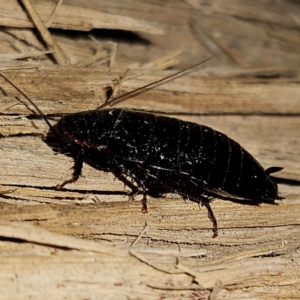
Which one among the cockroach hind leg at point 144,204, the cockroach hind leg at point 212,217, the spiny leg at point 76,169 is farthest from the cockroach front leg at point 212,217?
the spiny leg at point 76,169

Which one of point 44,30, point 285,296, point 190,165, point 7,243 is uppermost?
point 44,30

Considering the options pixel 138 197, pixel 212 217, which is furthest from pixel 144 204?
pixel 212 217

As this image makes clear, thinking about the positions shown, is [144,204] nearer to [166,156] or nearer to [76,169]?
[166,156]

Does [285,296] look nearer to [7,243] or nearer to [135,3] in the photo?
[7,243]

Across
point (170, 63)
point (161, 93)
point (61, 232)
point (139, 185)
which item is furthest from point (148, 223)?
point (170, 63)

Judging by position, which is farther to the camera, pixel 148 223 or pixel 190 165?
pixel 190 165

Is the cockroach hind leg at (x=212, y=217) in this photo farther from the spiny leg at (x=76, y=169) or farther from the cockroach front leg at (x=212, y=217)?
the spiny leg at (x=76, y=169)
